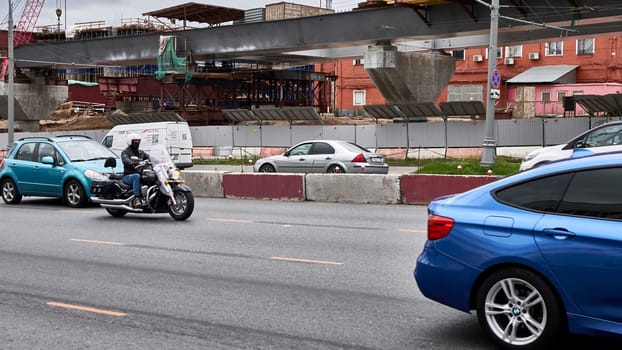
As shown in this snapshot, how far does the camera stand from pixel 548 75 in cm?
6100

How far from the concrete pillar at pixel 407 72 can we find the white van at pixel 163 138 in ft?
32.9

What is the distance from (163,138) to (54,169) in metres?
15.2

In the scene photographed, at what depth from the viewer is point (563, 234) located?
224 inches

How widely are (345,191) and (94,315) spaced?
482 inches

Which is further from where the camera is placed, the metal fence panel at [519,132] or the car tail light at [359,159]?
the metal fence panel at [519,132]

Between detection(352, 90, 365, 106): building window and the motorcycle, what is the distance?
59.5 metres

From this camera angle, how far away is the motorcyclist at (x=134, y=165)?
50.6 feet

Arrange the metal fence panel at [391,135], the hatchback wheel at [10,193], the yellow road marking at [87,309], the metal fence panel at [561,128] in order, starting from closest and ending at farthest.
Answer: the yellow road marking at [87,309] < the hatchback wheel at [10,193] < the metal fence panel at [561,128] < the metal fence panel at [391,135]

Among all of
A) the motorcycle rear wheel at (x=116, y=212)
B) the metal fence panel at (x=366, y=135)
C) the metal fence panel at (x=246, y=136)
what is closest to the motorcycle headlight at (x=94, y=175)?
the motorcycle rear wheel at (x=116, y=212)

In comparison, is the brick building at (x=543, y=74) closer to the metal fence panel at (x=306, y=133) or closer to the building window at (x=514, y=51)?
the building window at (x=514, y=51)

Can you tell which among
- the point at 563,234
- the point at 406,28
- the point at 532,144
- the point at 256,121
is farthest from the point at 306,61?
the point at 563,234

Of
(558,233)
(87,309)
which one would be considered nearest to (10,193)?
(87,309)

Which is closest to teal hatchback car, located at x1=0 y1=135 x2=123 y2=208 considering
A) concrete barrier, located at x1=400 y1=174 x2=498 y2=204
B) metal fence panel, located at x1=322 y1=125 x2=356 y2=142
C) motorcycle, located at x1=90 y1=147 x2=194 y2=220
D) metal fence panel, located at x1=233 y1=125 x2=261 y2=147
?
motorcycle, located at x1=90 y1=147 x2=194 y2=220

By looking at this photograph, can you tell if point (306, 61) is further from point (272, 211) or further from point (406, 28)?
point (272, 211)
